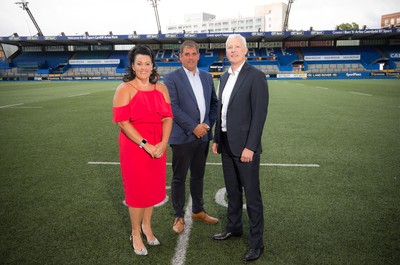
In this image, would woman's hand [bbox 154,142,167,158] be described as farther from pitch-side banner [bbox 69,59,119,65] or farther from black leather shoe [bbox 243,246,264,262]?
pitch-side banner [bbox 69,59,119,65]

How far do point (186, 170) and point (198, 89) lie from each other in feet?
3.32

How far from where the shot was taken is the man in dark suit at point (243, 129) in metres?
2.62

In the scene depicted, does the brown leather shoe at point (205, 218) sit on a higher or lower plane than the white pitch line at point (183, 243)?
higher

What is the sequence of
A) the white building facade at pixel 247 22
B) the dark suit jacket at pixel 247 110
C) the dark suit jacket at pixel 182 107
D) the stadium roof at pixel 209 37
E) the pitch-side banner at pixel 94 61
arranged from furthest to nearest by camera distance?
1. the white building facade at pixel 247 22
2. the pitch-side banner at pixel 94 61
3. the stadium roof at pixel 209 37
4. the dark suit jacket at pixel 182 107
5. the dark suit jacket at pixel 247 110

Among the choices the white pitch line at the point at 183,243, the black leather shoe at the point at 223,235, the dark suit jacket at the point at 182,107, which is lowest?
the white pitch line at the point at 183,243

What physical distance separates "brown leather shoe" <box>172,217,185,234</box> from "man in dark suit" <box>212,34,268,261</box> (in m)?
0.71

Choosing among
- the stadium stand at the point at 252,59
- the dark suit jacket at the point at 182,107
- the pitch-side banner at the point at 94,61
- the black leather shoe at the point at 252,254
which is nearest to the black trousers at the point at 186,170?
the dark suit jacket at the point at 182,107

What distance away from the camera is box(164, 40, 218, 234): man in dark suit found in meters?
3.27

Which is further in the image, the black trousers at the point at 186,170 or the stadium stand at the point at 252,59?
the stadium stand at the point at 252,59

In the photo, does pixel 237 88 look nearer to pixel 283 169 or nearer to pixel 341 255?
pixel 341 255

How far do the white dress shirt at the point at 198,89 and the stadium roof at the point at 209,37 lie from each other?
41648 mm

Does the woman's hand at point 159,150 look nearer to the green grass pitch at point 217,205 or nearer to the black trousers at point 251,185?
the black trousers at point 251,185

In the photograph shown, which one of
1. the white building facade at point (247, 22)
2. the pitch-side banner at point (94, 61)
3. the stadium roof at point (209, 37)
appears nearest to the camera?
the stadium roof at point (209, 37)

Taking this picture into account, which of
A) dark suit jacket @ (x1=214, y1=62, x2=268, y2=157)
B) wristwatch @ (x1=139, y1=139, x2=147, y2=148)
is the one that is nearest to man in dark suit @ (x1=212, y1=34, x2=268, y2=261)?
dark suit jacket @ (x1=214, y1=62, x2=268, y2=157)
